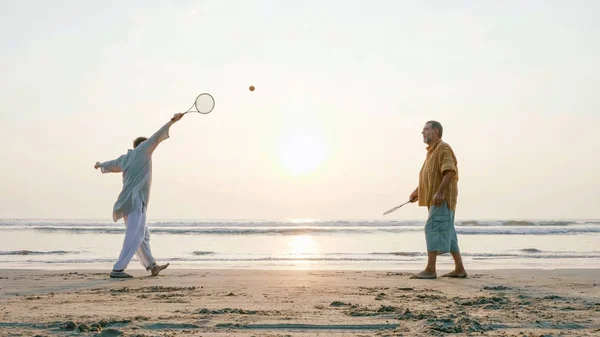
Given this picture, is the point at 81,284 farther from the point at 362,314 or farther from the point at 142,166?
the point at 362,314

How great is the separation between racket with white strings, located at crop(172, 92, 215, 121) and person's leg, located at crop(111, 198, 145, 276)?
1347 millimetres

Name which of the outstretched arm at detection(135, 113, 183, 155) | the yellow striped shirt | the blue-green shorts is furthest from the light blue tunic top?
the blue-green shorts

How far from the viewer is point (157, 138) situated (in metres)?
7.95

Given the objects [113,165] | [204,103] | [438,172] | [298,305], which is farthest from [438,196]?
[113,165]

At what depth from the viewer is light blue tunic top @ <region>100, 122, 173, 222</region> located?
8016mm

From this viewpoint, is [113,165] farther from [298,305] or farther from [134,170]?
[298,305]

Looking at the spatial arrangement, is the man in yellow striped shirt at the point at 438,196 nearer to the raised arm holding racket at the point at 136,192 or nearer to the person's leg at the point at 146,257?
the raised arm holding racket at the point at 136,192

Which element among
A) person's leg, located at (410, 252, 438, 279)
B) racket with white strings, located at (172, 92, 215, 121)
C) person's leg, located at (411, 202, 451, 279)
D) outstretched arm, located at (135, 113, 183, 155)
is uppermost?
racket with white strings, located at (172, 92, 215, 121)

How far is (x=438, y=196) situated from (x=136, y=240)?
359 centimetres

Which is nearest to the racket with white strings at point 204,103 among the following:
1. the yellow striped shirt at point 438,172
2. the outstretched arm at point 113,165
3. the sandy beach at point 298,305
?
the outstretched arm at point 113,165

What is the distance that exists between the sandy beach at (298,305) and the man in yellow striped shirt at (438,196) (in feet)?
1.13

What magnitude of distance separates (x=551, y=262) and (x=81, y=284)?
8377 millimetres

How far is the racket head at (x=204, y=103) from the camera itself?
827cm

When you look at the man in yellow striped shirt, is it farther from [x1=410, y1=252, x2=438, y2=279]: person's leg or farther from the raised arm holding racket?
the raised arm holding racket
